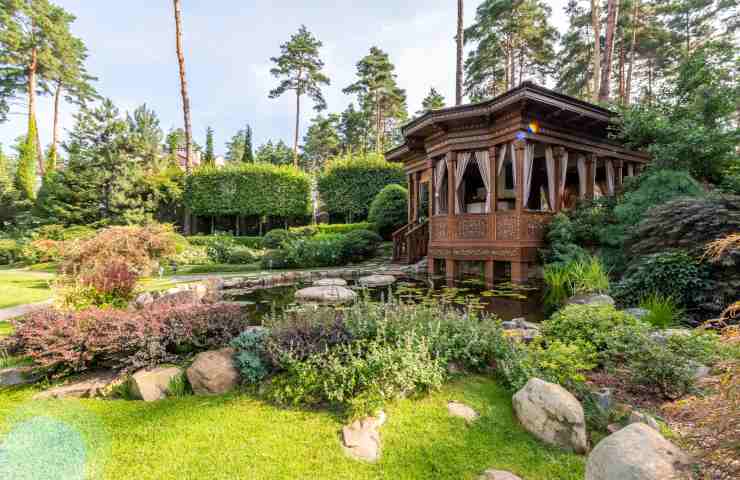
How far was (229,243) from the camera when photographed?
542 inches

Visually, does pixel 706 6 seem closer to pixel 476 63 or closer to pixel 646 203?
pixel 476 63

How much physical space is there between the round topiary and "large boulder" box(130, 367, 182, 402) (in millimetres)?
11067

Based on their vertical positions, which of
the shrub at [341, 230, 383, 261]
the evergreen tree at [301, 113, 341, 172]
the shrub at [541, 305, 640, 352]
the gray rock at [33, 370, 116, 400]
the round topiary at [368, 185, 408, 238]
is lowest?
the gray rock at [33, 370, 116, 400]

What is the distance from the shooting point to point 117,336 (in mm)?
2680

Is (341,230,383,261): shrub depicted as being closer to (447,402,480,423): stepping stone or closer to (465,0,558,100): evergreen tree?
(447,402,480,423): stepping stone

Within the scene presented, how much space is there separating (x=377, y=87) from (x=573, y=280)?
24547 mm

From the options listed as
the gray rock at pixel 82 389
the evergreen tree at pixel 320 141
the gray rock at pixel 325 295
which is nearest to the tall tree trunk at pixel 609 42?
the gray rock at pixel 325 295

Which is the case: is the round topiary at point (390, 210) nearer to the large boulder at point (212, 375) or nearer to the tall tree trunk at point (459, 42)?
the tall tree trunk at point (459, 42)

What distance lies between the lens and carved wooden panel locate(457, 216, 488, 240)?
777cm

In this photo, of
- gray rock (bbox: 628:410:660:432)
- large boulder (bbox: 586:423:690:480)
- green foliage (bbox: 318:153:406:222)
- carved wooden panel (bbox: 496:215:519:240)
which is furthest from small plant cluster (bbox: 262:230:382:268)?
large boulder (bbox: 586:423:690:480)

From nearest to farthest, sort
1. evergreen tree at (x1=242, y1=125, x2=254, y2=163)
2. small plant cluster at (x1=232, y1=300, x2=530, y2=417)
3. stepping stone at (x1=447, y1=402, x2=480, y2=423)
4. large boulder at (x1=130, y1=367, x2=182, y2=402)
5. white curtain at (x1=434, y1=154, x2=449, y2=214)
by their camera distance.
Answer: stepping stone at (x1=447, y1=402, x2=480, y2=423) < small plant cluster at (x1=232, y1=300, x2=530, y2=417) < large boulder at (x1=130, y1=367, x2=182, y2=402) < white curtain at (x1=434, y1=154, x2=449, y2=214) < evergreen tree at (x1=242, y1=125, x2=254, y2=163)

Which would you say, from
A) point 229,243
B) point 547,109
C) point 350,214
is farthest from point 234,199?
point 547,109

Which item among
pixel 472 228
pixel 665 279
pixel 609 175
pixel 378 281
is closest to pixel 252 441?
pixel 665 279

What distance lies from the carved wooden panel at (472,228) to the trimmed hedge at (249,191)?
40.6ft
